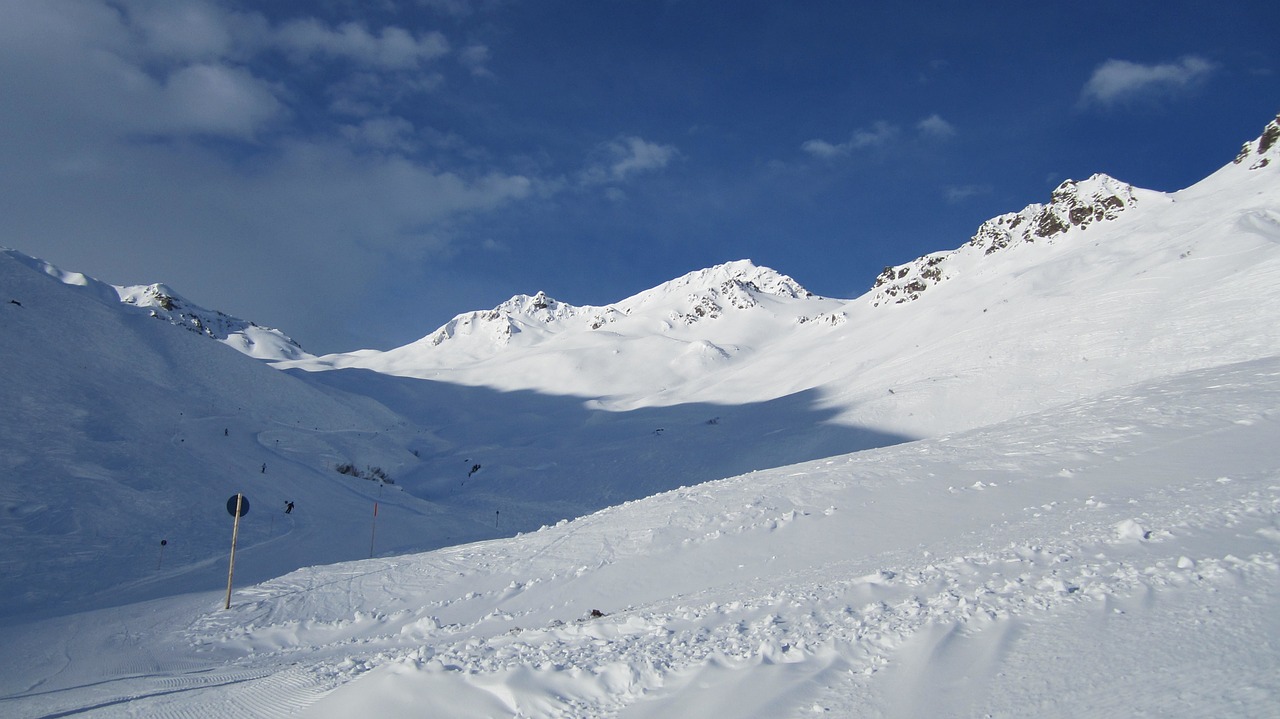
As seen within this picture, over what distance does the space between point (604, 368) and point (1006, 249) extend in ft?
163

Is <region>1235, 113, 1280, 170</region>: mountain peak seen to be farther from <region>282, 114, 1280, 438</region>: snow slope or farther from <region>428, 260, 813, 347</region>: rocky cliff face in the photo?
<region>428, 260, 813, 347</region>: rocky cliff face

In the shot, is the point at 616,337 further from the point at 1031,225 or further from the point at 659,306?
the point at 1031,225

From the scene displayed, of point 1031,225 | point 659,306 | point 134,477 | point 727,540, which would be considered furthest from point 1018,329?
point 659,306

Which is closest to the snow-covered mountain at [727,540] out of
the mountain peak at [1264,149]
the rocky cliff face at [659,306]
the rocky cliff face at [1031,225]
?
the mountain peak at [1264,149]

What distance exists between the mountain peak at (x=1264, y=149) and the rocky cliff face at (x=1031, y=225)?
8242mm

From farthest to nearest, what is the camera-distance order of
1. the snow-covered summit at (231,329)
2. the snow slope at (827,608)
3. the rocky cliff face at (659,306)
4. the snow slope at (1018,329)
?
the rocky cliff face at (659,306) < the snow-covered summit at (231,329) < the snow slope at (1018,329) < the snow slope at (827,608)

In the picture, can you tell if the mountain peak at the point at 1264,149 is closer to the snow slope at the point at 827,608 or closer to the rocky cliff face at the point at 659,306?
the snow slope at the point at 827,608

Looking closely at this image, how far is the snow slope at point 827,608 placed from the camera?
4238mm

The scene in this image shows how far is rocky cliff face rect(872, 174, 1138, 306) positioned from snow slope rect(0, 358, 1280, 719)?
58682 millimetres

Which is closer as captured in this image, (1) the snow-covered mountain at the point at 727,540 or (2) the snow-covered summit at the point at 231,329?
(1) the snow-covered mountain at the point at 727,540

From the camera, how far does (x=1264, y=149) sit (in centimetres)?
5259

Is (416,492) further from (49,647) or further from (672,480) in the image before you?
(49,647)

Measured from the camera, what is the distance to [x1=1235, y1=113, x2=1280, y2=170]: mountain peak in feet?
166

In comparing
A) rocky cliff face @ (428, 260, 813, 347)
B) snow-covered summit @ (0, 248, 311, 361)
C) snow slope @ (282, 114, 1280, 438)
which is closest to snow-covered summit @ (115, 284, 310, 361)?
snow-covered summit @ (0, 248, 311, 361)
